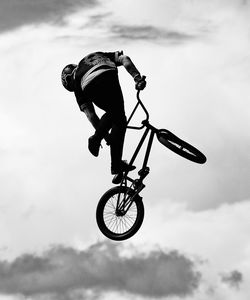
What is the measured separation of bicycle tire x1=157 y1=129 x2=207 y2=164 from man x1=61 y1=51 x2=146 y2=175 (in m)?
→ 0.83

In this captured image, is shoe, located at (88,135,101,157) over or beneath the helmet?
beneath

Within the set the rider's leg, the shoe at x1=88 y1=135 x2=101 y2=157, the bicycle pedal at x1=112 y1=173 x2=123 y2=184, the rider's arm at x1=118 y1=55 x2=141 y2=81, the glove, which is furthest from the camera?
the bicycle pedal at x1=112 y1=173 x2=123 y2=184

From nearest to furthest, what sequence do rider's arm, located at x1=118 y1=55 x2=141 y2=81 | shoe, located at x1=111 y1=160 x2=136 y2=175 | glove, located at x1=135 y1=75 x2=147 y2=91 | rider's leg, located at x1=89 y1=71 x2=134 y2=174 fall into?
glove, located at x1=135 y1=75 x2=147 y2=91 < rider's arm, located at x1=118 y1=55 x2=141 y2=81 < rider's leg, located at x1=89 y1=71 x2=134 y2=174 < shoe, located at x1=111 y1=160 x2=136 y2=175

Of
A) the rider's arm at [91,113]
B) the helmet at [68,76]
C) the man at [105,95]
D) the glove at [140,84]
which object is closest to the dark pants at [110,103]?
the man at [105,95]

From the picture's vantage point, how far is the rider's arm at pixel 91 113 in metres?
21.3

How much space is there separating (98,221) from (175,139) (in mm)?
2362

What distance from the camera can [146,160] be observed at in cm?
2136

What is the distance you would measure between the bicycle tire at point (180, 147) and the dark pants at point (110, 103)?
83 cm

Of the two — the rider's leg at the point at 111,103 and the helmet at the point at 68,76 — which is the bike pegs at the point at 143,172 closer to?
the rider's leg at the point at 111,103

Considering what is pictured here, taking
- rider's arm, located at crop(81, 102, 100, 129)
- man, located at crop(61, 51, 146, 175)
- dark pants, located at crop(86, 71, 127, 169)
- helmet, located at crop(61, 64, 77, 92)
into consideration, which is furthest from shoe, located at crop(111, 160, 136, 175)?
helmet, located at crop(61, 64, 77, 92)

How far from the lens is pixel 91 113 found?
70.1 ft

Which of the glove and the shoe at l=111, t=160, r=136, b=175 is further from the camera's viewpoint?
the shoe at l=111, t=160, r=136, b=175

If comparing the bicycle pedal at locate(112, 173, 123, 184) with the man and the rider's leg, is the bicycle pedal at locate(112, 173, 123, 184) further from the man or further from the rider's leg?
the rider's leg

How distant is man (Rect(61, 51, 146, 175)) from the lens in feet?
68.6
